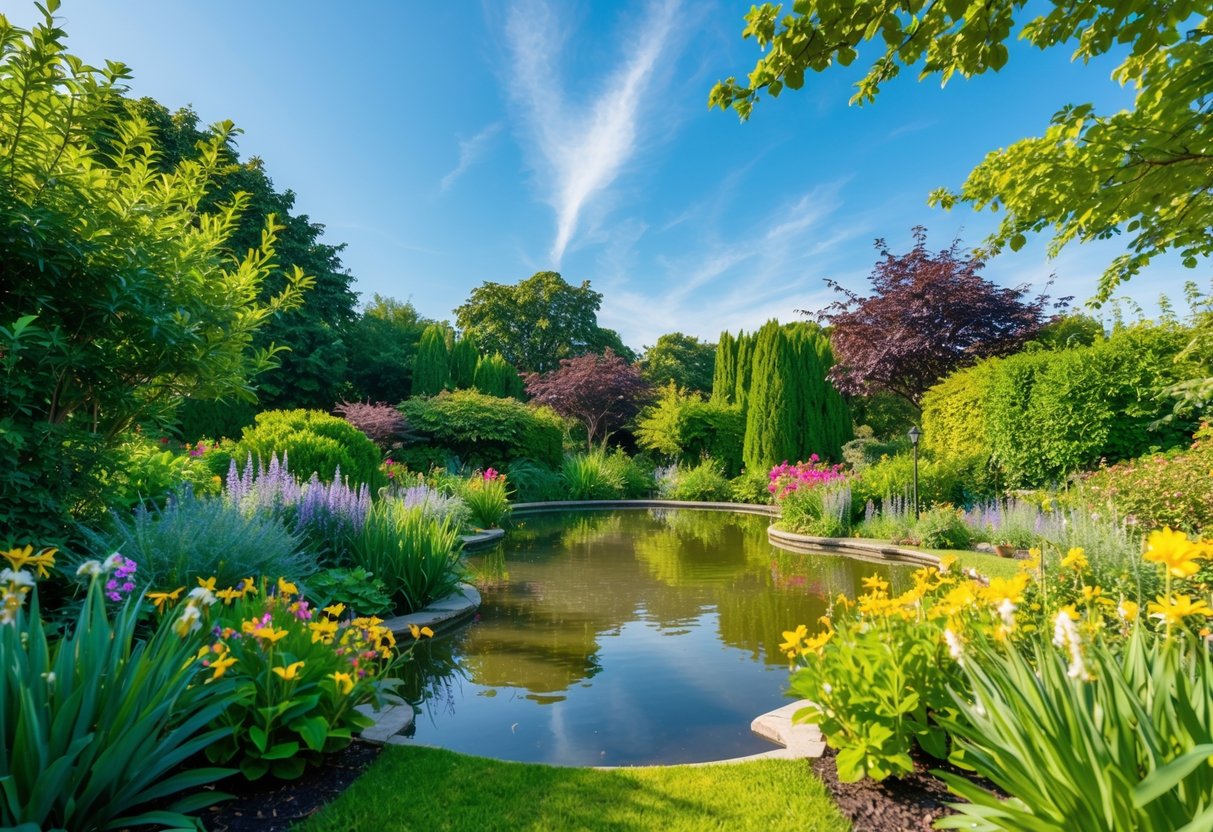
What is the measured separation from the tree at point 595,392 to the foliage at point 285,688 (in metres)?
18.2

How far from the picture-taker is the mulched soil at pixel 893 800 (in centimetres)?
217

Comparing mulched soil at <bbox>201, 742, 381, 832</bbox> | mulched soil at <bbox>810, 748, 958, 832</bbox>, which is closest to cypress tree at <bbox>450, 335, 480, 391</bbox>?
mulched soil at <bbox>201, 742, 381, 832</bbox>

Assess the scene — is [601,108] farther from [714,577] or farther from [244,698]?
[244,698]

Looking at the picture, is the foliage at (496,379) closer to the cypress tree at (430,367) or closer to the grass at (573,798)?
the cypress tree at (430,367)

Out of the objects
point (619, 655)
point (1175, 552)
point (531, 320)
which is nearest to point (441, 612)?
point (619, 655)

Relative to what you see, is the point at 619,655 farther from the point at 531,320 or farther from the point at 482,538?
the point at 531,320

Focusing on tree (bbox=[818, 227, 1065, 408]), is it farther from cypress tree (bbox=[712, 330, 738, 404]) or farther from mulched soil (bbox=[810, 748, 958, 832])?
mulched soil (bbox=[810, 748, 958, 832])

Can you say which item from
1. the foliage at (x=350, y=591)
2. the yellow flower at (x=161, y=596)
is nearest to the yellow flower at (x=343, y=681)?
the yellow flower at (x=161, y=596)

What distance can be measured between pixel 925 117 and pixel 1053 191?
3640mm

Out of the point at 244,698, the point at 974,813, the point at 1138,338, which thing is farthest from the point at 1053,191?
the point at 1138,338

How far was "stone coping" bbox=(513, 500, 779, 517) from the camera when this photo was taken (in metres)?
14.9

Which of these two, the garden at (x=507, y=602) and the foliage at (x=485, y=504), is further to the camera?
the foliage at (x=485, y=504)

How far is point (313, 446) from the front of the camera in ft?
24.9

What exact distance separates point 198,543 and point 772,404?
56.8 feet
